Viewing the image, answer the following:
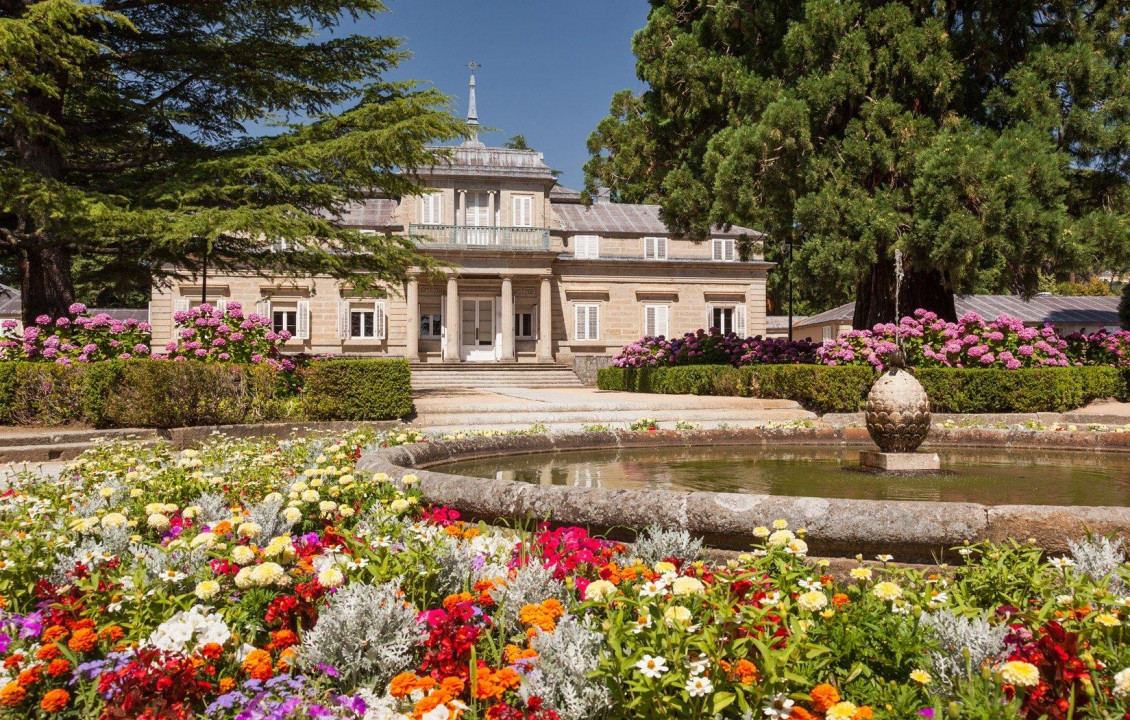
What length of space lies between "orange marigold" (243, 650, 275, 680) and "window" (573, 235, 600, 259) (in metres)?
32.1

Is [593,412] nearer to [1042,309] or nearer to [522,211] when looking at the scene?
[522,211]

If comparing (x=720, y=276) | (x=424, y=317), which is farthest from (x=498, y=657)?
(x=720, y=276)

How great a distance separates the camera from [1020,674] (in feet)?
5.40

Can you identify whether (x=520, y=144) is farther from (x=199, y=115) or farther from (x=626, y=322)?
(x=199, y=115)

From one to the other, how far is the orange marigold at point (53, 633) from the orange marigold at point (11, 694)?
191 mm

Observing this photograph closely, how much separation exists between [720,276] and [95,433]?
92.6 ft

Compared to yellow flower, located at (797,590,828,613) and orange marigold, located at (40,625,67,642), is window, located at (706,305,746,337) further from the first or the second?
orange marigold, located at (40,625,67,642)

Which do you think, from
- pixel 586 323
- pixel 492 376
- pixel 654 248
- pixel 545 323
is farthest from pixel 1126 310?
pixel 492 376

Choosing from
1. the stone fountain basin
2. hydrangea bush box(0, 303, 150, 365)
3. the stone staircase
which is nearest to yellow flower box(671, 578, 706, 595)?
the stone fountain basin

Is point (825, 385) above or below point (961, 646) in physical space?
above

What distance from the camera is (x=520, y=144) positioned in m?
54.8

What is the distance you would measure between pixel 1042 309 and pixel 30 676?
46.3m

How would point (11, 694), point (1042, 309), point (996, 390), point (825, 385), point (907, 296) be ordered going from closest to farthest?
point (11, 694) → point (996, 390) → point (825, 385) → point (907, 296) → point (1042, 309)

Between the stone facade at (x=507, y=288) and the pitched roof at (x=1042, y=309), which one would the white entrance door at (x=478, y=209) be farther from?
the pitched roof at (x=1042, y=309)
